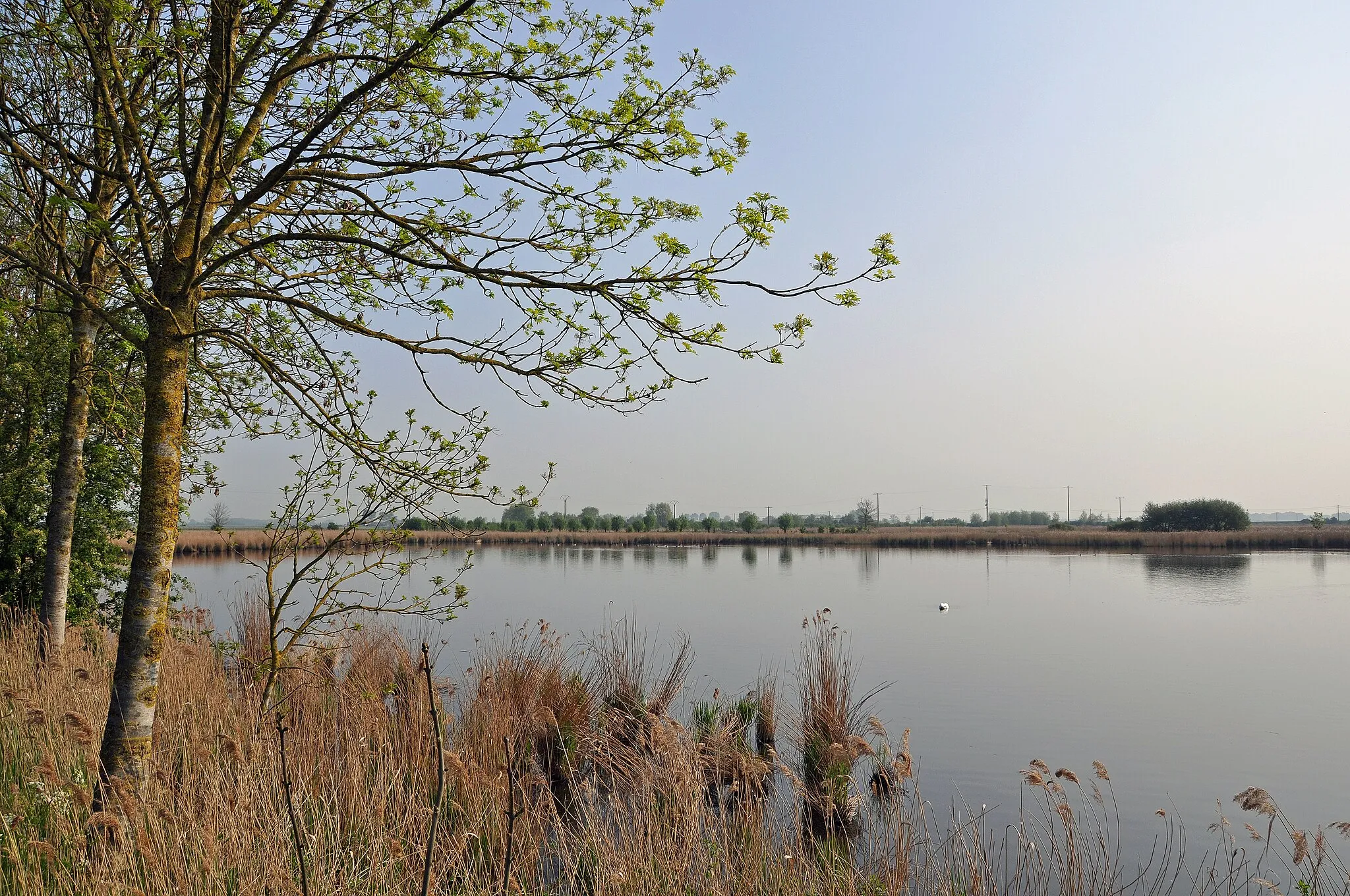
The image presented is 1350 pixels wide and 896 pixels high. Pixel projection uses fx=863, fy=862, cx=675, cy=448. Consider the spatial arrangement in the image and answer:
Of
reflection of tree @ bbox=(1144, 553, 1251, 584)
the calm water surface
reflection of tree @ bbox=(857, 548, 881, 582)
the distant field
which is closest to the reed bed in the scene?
the calm water surface

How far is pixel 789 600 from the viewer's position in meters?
24.0

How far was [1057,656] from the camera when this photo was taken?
15.9m

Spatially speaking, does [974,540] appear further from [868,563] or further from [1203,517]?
[1203,517]

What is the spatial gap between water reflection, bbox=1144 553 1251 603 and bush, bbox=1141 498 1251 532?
34900mm

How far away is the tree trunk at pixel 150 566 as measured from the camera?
3.94 meters

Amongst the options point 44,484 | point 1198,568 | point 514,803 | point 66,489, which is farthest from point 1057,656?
point 1198,568

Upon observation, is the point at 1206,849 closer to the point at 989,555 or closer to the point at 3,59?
the point at 3,59

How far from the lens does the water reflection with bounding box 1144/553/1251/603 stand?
25453 millimetres

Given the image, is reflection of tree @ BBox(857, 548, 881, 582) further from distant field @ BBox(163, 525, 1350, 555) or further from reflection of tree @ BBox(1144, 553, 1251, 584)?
reflection of tree @ BBox(1144, 553, 1251, 584)

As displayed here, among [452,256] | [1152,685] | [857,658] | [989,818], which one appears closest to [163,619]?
[452,256]

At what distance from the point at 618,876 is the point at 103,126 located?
4.37 meters

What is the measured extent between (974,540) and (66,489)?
197 feet

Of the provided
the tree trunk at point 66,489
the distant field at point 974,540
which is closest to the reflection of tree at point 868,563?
the distant field at point 974,540

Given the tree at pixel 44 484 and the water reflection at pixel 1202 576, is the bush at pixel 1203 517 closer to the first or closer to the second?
the water reflection at pixel 1202 576
